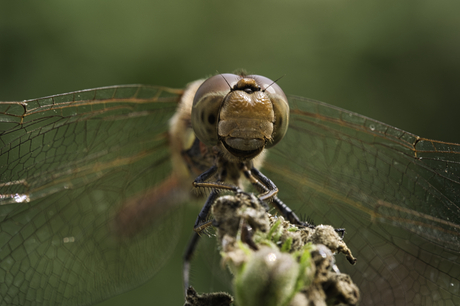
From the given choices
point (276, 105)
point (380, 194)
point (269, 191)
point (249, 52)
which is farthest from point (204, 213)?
point (249, 52)

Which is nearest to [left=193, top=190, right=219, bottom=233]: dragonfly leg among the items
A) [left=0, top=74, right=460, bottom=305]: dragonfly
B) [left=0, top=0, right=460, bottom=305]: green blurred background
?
[left=0, top=74, right=460, bottom=305]: dragonfly

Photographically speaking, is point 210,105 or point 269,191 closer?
point 269,191

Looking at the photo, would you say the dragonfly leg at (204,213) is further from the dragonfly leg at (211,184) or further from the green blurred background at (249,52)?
the green blurred background at (249,52)

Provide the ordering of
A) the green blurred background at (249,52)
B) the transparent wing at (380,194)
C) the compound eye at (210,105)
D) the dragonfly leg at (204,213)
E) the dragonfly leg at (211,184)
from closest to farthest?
1. the dragonfly leg at (211,184)
2. the dragonfly leg at (204,213)
3. the compound eye at (210,105)
4. the transparent wing at (380,194)
5. the green blurred background at (249,52)

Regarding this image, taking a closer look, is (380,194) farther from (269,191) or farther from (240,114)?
(240,114)

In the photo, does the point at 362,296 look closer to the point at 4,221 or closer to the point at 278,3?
the point at 4,221

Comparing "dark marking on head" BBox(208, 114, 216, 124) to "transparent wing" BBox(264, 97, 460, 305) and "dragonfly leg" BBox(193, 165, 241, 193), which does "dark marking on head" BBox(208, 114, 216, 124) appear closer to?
"dragonfly leg" BBox(193, 165, 241, 193)

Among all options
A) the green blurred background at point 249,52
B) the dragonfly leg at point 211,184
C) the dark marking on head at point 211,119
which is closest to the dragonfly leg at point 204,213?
the dragonfly leg at point 211,184

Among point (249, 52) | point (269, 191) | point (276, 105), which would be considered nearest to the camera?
point (269, 191)
